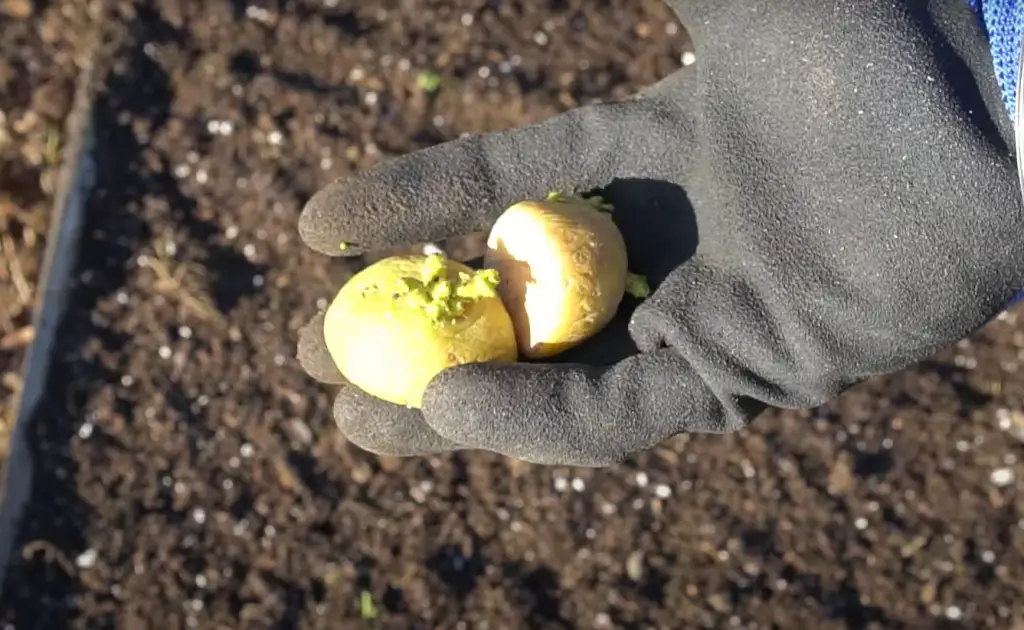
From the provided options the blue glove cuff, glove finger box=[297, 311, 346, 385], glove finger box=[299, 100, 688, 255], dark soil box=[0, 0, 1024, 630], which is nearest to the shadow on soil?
dark soil box=[0, 0, 1024, 630]

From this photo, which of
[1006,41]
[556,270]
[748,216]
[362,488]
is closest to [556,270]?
[556,270]

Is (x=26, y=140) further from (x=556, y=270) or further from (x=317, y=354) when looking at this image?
(x=556, y=270)

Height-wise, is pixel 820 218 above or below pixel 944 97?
below

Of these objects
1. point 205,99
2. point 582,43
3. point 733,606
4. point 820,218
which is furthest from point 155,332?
point 820,218

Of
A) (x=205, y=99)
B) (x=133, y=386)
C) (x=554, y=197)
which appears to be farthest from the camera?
(x=205, y=99)

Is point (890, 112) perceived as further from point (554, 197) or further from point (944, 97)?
point (554, 197)

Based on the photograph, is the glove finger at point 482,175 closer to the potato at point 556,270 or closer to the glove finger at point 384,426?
the potato at point 556,270

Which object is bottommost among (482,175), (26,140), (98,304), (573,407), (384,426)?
(98,304)

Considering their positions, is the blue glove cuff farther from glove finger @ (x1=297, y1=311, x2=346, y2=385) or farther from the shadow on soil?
the shadow on soil
